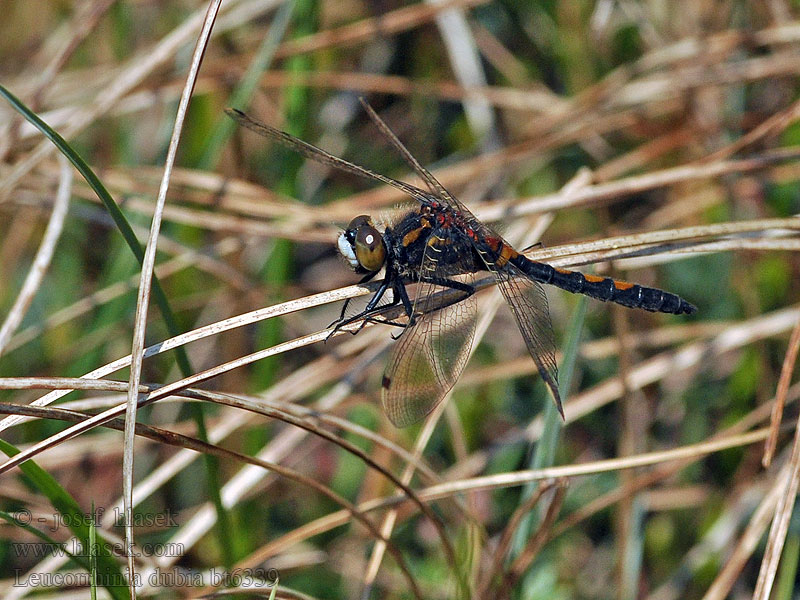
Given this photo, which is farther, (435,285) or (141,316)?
(435,285)

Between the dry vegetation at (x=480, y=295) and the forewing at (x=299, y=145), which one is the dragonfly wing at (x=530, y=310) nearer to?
the dry vegetation at (x=480, y=295)

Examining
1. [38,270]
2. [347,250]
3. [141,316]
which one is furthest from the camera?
[347,250]

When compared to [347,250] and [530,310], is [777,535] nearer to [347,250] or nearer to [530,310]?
[530,310]

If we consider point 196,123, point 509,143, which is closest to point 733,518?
point 509,143

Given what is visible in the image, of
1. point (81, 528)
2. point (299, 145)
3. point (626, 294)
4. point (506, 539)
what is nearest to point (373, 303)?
point (299, 145)

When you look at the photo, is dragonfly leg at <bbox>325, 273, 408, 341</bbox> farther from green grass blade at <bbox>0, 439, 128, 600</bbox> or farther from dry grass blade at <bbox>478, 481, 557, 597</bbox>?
green grass blade at <bbox>0, 439, 128, 600</bbox>

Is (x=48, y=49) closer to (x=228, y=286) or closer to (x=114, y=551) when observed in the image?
(x=228, y=286)

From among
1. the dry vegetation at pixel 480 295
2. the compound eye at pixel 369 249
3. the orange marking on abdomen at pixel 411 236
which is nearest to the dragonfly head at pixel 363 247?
the compound eye at pixel 369 249

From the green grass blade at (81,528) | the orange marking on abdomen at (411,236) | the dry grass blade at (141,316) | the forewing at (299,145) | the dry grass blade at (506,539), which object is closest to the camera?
the dry grass blade at (141,316)
